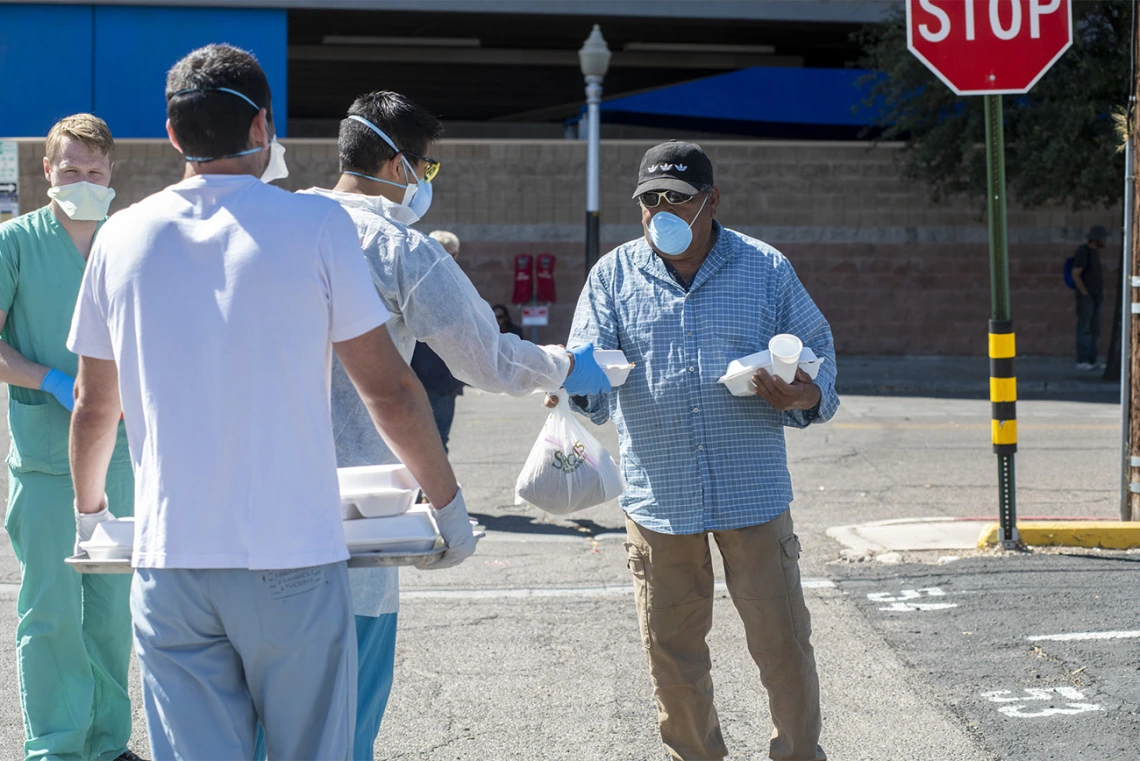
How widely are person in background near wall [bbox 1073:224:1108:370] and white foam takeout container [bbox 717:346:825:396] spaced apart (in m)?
15.8

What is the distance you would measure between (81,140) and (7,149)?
30.8 feet

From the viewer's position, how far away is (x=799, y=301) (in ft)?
12.8

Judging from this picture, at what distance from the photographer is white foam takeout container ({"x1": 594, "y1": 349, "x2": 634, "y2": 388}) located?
367cm

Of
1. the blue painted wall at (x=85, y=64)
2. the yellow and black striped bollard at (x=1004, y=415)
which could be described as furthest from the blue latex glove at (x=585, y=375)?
the blue painted wall at (x=85, y=64)

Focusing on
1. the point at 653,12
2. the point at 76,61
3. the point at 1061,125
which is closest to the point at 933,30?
the point at 1061,125

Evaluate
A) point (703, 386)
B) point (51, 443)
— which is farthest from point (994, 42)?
point (51, 443)

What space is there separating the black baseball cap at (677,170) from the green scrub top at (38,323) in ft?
5.88

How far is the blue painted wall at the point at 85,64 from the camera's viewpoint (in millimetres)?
20781

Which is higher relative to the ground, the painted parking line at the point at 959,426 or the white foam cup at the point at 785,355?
the white foam cup at the point at 785,355

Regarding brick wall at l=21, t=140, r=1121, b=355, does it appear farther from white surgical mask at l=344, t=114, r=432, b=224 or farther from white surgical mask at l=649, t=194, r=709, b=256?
white surgical mask at l=344, t=114, r=432, b=224

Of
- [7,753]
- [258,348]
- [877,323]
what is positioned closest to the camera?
[258,348]

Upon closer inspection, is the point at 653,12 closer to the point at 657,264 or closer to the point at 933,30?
the point at 933,30

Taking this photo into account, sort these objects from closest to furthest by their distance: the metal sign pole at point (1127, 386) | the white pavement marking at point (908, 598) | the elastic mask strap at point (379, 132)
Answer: the elastic mask strap at point (379, 132)
the white pavement marking at point (908, 598)
the metal sign pole at point (1127, 386)

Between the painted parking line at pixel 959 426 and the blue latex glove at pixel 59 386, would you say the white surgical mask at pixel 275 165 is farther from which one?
the painted parking line at pixel 959 426
